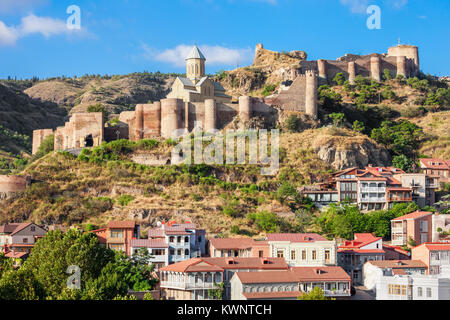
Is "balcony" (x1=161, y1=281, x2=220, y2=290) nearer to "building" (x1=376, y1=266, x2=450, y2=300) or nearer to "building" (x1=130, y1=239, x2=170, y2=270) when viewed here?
"building" (x1=130, y1=239, x2=170, y2=270)

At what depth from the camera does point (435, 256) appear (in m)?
46.4

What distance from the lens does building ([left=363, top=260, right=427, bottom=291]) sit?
42.9 metres

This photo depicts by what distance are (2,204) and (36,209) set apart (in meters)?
3.05

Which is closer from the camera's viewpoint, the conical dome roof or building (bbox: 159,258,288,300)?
building (bbox: 159,258,288,300)

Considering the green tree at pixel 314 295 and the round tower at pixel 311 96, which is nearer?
the green tree at pixel 314 295

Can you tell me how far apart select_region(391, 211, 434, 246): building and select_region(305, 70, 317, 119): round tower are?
20.2 m

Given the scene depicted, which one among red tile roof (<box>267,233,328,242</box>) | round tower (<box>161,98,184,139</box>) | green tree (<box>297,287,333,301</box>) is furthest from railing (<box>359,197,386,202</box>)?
green tree (<box>297,287,333,301</box>)

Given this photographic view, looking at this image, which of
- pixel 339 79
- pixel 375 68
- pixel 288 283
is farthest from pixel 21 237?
pixel 375 68

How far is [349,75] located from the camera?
91750 millimetres

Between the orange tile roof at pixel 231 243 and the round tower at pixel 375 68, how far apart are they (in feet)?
161

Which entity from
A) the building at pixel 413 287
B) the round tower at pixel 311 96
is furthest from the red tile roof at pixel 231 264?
the round tower at pixel 311 96

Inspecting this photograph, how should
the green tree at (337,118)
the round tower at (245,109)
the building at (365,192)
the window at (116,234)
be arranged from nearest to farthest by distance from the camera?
1. the window at (116,234)
2. the building at (365,192)
3. the round tower at (245,109)
4. the green tree at (337,118)

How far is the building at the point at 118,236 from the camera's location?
4872 centimetres
